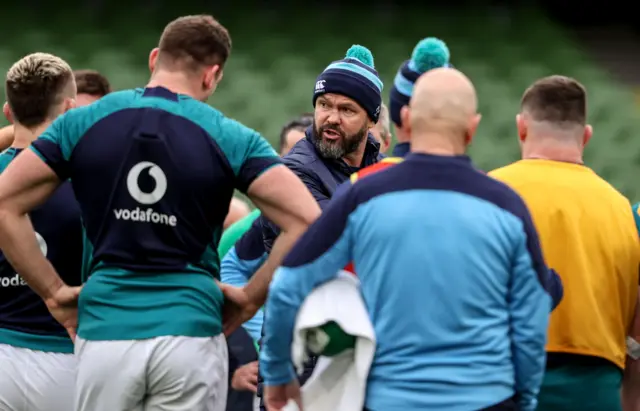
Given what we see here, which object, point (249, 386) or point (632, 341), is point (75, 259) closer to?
point (249, 386)

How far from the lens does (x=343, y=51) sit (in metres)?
11.2

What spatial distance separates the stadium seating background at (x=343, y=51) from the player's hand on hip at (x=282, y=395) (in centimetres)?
630

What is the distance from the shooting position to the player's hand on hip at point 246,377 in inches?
212

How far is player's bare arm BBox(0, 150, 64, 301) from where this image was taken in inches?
146

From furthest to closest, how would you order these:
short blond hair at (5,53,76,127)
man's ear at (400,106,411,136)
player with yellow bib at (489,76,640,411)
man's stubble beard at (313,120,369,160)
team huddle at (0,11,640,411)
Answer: man's stubble beard at (313,120,369,160)
short blond hair at (5,53,76,127)
player with yellow bib at (489,76,640,411)
man's ear at (400,106,411,136)
team huddle at (0,11,640,411)

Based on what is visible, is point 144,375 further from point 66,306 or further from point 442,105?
point 442,105

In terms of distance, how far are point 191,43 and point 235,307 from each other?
88cm

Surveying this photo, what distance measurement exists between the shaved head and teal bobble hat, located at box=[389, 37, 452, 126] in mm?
326

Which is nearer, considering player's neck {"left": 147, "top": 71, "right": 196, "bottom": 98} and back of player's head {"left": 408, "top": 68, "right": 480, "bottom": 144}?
back of player's head {"left": 408, "top": 68, "right": 480, "bottom": 144}

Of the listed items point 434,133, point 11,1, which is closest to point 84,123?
point 434,133

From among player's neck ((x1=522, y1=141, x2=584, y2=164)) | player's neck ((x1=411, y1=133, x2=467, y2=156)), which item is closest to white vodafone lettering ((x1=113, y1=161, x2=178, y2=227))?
player's neck ((x1=411, y1=133, x2=467, y2=156))

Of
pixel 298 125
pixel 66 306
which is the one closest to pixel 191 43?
pixel 66 306

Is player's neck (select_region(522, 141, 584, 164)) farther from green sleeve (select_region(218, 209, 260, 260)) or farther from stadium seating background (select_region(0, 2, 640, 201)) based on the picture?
stadium seating background (select_region(0, 2, 640, 201))

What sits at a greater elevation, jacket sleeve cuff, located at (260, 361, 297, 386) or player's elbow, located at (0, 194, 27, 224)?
player's elbow, located at (0, 194, 27, 224)
